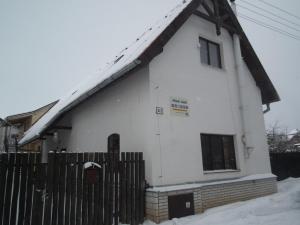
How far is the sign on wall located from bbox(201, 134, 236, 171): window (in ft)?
3.64

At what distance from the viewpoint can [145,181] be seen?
662 centimetres

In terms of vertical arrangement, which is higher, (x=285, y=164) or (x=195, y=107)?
(x=195, y=107)

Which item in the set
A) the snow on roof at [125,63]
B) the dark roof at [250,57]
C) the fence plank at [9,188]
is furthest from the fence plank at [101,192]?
the dark roof at [250,57]

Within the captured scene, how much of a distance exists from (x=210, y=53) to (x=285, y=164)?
780 centimetres

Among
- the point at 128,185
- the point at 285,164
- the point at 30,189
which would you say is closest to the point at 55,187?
the point at 30,189

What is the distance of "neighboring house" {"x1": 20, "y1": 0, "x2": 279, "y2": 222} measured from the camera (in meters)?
6.90

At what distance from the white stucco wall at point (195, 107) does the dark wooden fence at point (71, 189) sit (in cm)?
81

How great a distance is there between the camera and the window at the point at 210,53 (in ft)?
30.7

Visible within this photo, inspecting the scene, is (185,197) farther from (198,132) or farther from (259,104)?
(259,104)

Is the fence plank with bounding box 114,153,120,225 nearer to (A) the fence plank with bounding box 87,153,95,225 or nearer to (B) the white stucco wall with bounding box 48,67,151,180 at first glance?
(A) the fence plank with bounding box 87,153,95,225

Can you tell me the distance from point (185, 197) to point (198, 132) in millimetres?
2094

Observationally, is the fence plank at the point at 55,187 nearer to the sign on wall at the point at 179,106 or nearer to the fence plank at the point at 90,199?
the fence plank at the point at 90,199

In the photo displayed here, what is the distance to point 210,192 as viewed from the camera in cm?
756

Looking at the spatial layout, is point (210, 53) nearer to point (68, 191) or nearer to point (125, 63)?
point (125, 63)
